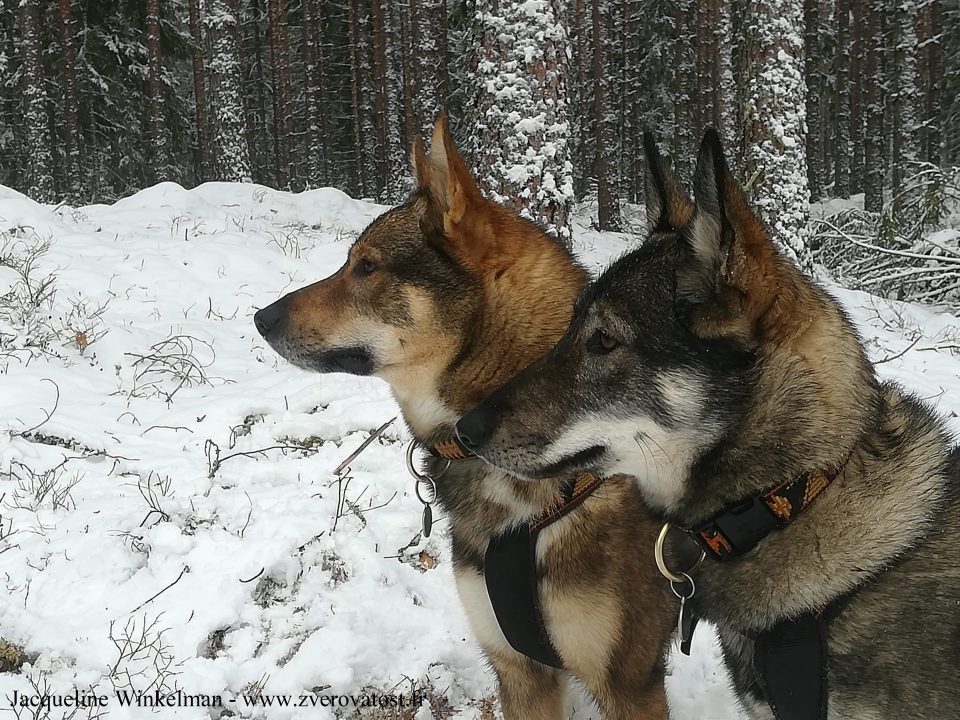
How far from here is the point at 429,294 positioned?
273cm

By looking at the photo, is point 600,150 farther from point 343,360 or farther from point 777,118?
point 343,360

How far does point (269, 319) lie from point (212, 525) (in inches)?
56.9

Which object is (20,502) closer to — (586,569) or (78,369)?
(78,369)

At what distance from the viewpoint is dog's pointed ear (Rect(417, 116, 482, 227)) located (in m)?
2.60

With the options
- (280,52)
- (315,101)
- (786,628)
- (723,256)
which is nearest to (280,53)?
(280,52)

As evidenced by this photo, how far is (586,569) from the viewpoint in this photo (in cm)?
244

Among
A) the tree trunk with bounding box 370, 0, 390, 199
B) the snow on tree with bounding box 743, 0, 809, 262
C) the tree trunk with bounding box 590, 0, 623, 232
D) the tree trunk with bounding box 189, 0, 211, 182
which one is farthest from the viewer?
the tree trunk with bounding box 370, 0, 390, 199

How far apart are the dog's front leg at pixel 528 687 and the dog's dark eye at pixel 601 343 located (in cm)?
128

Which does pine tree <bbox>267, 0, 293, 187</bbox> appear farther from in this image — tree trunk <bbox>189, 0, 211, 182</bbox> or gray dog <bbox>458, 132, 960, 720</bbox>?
gray dog <bbox>458, 132, 960, 720</bbox>

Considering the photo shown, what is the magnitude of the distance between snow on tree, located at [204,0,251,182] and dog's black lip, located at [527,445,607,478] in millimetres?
19453

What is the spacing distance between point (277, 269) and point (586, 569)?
21.0ft

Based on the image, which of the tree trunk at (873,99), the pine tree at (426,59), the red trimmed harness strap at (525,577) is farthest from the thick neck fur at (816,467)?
the tree trunk at (873,99)

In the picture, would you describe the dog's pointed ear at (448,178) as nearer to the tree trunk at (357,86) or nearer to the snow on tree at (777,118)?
the snow on tree at (777,118)

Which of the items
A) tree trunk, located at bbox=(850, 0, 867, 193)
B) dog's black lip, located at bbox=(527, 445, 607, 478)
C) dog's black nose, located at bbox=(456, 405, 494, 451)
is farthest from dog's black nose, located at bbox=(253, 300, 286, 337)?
tree trunk, located at bbox=(850, 0, 867, 193)
